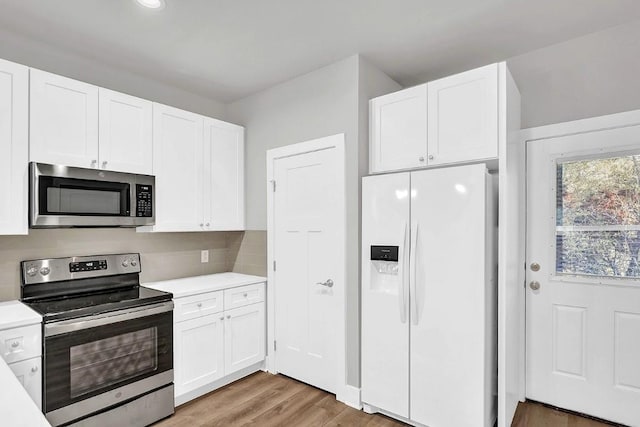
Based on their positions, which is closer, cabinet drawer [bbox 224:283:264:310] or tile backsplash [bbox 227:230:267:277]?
cabinet drawer [bbox 224:283:264:310]

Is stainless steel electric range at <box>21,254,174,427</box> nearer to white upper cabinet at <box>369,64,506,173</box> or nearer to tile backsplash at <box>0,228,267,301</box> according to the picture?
tile backsplash at <box>0,228,267,301</box>

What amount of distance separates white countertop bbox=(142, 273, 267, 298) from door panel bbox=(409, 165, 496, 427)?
1.53 m

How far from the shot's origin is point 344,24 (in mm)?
2334

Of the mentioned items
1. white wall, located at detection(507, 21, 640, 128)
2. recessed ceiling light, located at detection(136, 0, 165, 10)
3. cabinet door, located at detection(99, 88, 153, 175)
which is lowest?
cabinet door, located at detection(99, 88, 153, 175)

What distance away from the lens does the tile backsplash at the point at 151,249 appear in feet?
7.88

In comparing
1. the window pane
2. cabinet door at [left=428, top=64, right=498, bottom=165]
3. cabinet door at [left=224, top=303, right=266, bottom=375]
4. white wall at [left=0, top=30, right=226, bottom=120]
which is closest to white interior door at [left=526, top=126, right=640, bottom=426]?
the window pane

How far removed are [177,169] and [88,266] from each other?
99 centimetres

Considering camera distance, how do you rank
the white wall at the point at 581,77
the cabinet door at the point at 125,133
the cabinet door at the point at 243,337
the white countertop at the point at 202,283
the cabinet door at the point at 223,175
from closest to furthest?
the white wall at the point at 581,77, the cabinet door at the point at 125,133, the white countertop at the point at 202,283, the cabinet door at the point at 243,337, the cabinet door at the point at 223,175

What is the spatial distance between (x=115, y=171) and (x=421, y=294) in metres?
2.32

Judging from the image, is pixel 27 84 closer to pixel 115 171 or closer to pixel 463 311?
pixel 115 171

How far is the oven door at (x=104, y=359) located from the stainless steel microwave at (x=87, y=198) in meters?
0.67

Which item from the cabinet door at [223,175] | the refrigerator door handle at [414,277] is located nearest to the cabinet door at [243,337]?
the cabinet door at [223,175]

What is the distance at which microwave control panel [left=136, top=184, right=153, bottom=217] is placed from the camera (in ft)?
8.89

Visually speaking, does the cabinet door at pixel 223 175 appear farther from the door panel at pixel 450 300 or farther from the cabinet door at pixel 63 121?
the door panel at pixel 450 300
